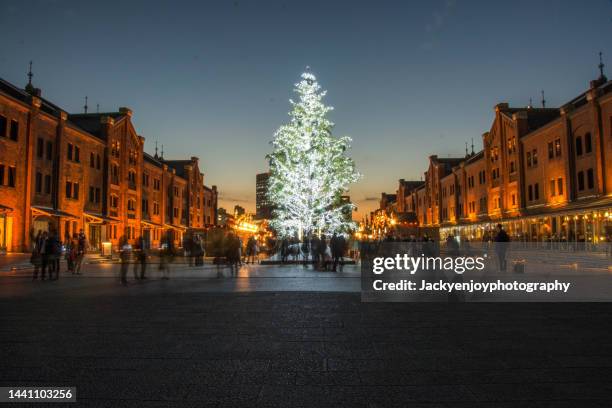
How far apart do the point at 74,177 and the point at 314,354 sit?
127ft

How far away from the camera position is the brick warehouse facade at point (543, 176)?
32781 millimetres

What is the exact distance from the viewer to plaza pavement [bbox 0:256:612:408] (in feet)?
14.8

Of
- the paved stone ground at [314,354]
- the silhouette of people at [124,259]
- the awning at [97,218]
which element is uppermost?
the awning at [97,218]

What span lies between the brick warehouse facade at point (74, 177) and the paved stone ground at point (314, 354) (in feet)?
41.2

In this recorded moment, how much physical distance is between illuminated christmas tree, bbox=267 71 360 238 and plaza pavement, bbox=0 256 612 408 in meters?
21.4

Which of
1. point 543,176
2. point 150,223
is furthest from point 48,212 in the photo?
point 543,176

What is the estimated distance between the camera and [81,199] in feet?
133

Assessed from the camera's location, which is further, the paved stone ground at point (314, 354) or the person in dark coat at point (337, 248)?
the person in dark coat at point (337, 248)

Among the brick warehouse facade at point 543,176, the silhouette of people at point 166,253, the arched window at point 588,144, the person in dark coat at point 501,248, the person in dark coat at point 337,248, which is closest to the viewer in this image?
the silhouette of people at point 166,253

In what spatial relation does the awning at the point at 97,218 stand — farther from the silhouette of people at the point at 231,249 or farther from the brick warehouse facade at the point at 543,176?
the brick warehouse facade at the point at 543,176

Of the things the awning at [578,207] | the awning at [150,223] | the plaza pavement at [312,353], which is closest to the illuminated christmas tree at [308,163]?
the awning at [578,207]

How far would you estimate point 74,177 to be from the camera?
39.6 meters

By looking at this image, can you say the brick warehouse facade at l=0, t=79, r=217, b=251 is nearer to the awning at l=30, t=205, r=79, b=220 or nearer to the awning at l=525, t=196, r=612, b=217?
the awning at l=30, t=205, r=79, b=220

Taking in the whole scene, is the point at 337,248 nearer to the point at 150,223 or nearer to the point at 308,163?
the point at 308,163
